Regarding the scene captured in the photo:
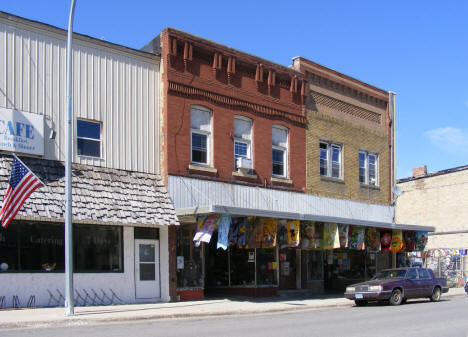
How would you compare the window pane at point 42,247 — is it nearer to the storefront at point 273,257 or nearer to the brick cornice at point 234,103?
the storefront at point 273,257

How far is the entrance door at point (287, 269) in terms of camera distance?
24.7m

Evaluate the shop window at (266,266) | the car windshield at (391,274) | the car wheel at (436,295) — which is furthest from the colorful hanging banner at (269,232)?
the car wheel at (436,295)

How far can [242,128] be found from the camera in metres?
23.2

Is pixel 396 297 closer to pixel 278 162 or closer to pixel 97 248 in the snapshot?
pixel 278 162

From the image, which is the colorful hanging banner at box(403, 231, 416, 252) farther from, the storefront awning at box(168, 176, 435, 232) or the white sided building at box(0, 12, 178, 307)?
the white sided building at box(0, 12, 178, 307)

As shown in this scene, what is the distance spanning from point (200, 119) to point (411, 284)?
9.39 meters

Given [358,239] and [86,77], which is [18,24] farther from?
[358,239]

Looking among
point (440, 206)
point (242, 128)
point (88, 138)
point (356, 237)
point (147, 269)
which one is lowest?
point (147, 269)

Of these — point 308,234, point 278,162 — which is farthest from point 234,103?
point 308,234

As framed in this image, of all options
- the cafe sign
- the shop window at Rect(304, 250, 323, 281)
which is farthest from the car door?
the cafe sign

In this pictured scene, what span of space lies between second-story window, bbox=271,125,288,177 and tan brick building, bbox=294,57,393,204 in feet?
4.17

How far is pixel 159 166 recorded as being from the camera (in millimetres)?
20531

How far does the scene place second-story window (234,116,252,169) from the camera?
22969mm

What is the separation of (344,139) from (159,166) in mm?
10565
